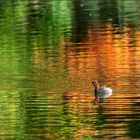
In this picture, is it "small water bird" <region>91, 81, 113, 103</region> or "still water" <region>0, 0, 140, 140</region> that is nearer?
"still water" <region>0, 0, 140, 140</region>

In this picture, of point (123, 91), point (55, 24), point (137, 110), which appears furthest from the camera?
point (55, 24)

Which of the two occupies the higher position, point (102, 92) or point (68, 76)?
point (102, 92)

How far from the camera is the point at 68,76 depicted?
1168 inches

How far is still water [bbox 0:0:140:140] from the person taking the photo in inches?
851

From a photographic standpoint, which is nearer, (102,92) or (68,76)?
(102,92)

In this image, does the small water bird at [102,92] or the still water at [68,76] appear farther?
the small water bird at [102,92]

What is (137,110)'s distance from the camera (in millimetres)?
23391

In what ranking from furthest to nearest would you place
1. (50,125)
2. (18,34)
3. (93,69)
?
(18,34), (93,69), (50,125)

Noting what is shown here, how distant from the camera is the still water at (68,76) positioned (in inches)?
851

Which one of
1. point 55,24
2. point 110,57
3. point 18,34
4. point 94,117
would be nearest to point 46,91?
point 94,117

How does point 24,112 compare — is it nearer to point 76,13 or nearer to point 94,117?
point 94,117

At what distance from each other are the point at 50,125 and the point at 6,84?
275 inches

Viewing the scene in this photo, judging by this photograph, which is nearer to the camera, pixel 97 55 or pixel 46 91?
pixel 46 91

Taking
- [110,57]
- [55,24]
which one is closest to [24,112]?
[110,57]
